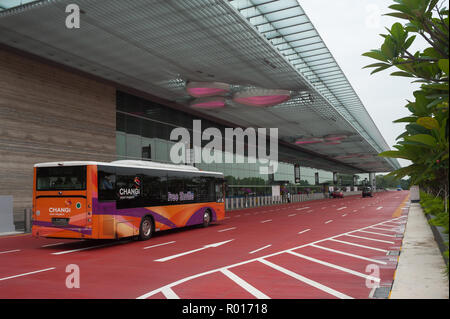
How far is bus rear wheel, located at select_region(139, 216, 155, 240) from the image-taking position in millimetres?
15562

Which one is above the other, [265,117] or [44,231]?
[265,117]

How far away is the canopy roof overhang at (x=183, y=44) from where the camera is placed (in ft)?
57.4

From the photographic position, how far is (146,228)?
15945 millimetres

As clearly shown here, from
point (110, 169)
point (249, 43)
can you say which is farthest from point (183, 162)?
point (110, 169)

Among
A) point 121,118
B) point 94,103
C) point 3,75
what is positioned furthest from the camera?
point 121,118

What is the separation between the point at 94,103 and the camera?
1057 inches

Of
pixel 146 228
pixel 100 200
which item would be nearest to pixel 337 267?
pixel 100 200

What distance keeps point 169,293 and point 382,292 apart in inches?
142

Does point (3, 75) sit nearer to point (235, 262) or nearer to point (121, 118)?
point (121, 118)

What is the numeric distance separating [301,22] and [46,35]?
41.9 ft

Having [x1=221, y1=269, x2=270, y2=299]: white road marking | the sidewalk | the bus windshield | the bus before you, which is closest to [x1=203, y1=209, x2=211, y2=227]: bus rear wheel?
the bus

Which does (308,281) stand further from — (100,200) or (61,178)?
(61,178)

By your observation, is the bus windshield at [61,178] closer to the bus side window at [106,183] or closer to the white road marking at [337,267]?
the bus side window at [106,183]

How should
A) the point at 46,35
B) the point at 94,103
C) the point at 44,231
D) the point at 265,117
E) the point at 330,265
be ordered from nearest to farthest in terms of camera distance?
the point at 330,265
the point at 44,231
the point at 46,35
the point at 94,103
the point at 265,117
